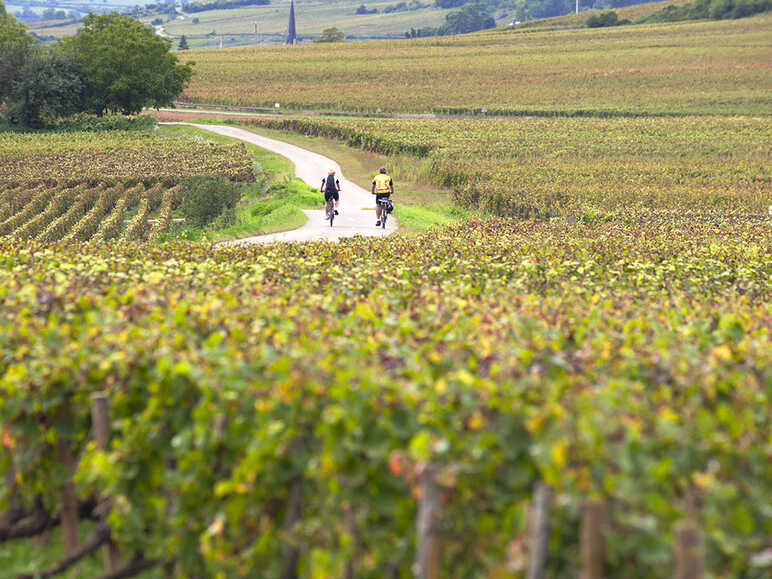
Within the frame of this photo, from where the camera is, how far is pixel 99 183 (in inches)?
1428

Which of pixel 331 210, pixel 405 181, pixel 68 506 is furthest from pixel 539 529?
pixel 405 181

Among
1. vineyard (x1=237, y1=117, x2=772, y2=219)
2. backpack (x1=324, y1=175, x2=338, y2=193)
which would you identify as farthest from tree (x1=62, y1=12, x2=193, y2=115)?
backpack (x1=324, y1=175, x2=338, y2=193)

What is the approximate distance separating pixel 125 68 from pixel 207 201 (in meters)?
44.4

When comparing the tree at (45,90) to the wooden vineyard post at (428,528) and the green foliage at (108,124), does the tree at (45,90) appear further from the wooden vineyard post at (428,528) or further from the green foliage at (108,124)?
the wooden vineyard post at (428,528)

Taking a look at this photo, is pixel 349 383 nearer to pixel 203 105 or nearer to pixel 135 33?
pixel 135 33

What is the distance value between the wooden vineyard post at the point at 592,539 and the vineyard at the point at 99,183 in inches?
845

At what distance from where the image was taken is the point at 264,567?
5418mm

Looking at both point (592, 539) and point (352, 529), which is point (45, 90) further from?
point (592, 539)

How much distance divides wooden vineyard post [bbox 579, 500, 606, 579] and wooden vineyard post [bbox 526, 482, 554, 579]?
0.18 metres

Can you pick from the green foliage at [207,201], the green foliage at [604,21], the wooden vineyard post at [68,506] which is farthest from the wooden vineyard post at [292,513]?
the green foliage at [604,21]

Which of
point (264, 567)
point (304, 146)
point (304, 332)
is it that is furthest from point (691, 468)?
point (304, 146)

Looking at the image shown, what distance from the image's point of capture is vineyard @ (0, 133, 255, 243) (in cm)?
2925

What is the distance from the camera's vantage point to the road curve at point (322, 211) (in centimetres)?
2627

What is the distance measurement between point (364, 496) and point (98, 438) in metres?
2.12
